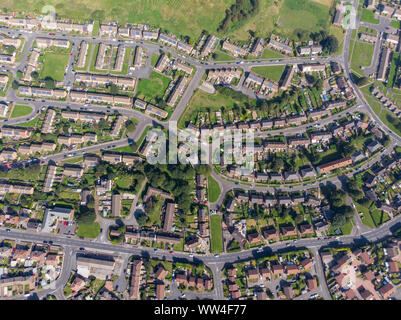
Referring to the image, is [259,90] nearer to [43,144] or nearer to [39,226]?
[43,144]

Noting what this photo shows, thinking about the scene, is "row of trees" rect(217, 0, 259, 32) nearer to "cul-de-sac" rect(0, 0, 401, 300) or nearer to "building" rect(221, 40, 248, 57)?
"cul-de-sac" rect(0, 0, 401, 300)

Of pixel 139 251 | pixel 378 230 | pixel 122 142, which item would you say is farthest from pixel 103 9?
pixel 378 230

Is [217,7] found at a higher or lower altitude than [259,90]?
higher

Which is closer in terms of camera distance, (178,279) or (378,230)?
(178,279)

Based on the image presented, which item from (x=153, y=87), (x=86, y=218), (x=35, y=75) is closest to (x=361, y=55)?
(x=153, y=87)

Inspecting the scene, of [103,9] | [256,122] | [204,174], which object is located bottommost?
[204,174]

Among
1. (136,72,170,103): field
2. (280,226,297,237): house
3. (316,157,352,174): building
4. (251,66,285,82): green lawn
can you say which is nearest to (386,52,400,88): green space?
(316,157,352,174): building

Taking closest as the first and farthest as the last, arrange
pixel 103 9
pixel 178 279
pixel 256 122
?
pixel 178 279 → pixel 256 122 → pixel 103 9
